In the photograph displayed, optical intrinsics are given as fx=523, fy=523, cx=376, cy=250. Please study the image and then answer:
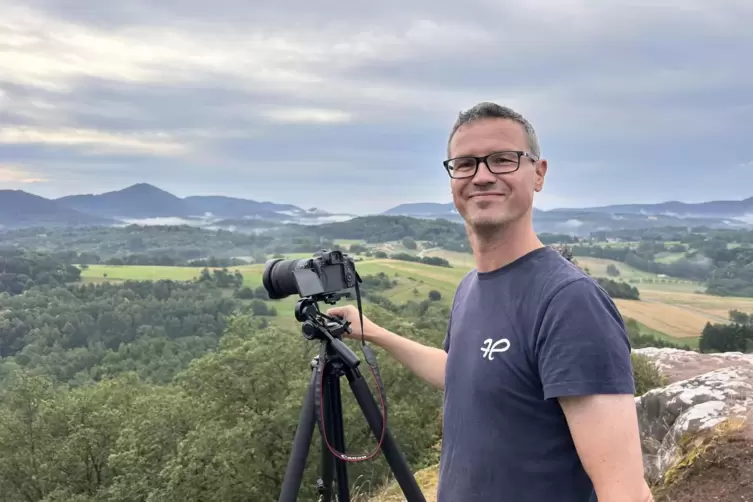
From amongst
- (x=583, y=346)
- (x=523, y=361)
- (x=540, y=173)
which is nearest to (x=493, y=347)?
(x=523, y=361)

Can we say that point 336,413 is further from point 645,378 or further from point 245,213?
point 245,213

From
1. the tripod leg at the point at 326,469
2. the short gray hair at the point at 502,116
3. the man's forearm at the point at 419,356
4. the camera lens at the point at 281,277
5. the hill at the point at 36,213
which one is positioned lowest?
the tripod leg at the point at 326,469

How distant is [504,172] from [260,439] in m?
Answer: 10.6

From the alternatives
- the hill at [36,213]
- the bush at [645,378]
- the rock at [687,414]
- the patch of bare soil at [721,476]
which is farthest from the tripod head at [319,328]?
the hill at [36,213]

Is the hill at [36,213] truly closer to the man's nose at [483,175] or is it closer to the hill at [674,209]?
the hill at [674,209]

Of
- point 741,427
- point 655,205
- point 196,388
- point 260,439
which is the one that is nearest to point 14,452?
point 196,388

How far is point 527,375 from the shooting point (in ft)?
3.83

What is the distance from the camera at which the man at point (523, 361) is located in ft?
3.39

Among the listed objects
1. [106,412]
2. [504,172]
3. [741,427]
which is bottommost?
[106,412]

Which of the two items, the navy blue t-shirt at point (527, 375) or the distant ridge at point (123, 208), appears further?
the distant ridge at point (123, 208)

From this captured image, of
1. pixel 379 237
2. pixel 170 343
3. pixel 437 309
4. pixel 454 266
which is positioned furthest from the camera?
pixel 379 237

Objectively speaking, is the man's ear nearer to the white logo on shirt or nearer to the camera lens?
the white logo on shirt

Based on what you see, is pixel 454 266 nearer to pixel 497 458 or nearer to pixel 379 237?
pixel 379 237

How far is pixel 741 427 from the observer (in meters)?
3.07
